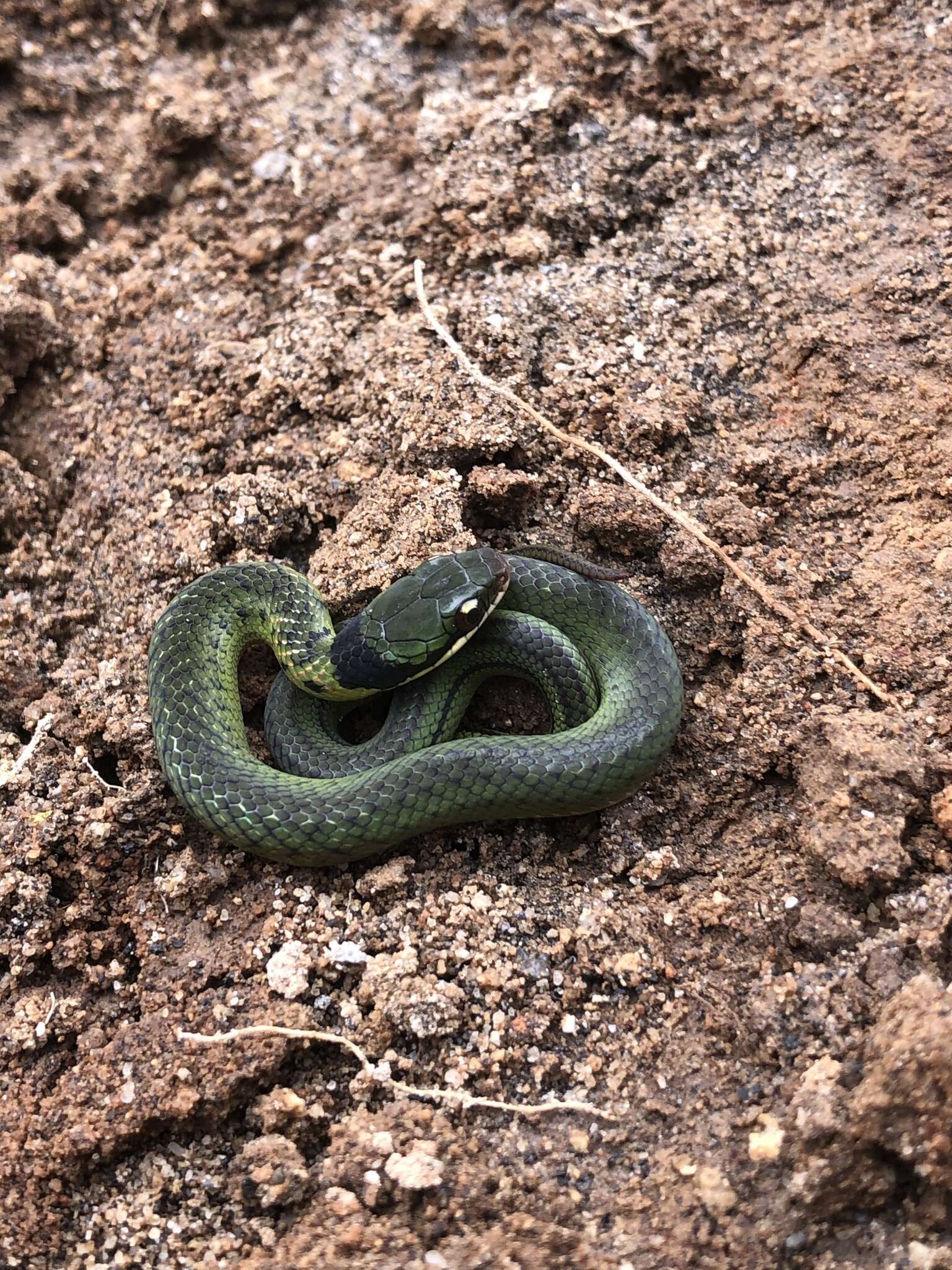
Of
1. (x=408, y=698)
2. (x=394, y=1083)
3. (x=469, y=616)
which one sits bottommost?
(x=394, y=1083)

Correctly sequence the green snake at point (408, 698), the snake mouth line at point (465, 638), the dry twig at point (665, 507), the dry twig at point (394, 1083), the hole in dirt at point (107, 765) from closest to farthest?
the dry twig at point (394, 1083), the green snake at point (408, 698), the dry twig at point (665, 507), the snake mouth line at point (465, 638), the hole in dirt at point (107, 765)

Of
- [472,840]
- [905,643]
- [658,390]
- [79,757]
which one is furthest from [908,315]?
[79,757]

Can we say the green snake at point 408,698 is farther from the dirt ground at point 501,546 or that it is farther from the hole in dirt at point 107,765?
the hole in dirt at point 107,765

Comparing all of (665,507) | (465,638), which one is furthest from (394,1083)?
(665,507)

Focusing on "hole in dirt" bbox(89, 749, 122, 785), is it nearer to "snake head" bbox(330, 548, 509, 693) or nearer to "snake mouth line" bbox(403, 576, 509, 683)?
"snake head" bbox(330, 548, 509, 693)

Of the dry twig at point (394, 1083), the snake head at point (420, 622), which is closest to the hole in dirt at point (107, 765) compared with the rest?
the snake head at point (420, 622)

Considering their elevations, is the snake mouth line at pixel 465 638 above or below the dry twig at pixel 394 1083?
above

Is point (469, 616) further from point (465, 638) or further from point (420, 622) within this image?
point (420, 622)
